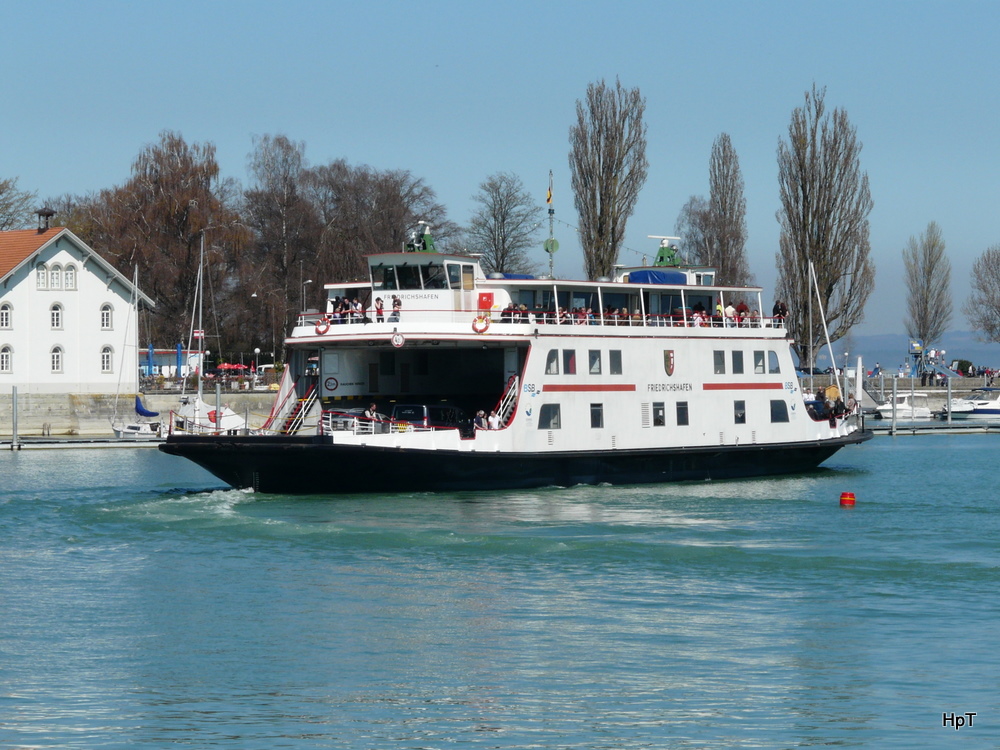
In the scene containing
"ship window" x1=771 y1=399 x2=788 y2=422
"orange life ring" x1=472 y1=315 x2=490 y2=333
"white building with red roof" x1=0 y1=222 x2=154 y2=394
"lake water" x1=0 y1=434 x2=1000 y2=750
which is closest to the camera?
"lake water" x1=0 y1=434 x2=1000 y2=750

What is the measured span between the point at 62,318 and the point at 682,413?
41.2 m

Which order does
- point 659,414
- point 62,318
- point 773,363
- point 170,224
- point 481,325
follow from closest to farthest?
point 481,325 → point 659,414 → point 773,363 → point 62,318 → point 170,224

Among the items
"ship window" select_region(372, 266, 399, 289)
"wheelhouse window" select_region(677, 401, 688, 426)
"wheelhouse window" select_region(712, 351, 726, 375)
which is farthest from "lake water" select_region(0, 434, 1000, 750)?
"ship window" select_region(372, 266, 399, 289)

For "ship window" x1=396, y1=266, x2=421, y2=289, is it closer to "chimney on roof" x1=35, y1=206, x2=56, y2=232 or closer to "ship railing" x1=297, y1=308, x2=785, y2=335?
"ship railing" x1=297, y1=308, x2=785, y2=335

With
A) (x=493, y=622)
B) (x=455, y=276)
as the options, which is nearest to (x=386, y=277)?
(x=455, y=276)

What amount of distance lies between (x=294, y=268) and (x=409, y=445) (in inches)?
2265

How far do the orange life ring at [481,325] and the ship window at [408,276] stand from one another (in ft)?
8.68

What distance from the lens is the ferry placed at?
1288 inches

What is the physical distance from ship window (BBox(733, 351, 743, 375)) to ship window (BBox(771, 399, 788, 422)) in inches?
64.3

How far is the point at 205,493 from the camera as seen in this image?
34000mm

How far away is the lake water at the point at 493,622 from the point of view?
15.0m

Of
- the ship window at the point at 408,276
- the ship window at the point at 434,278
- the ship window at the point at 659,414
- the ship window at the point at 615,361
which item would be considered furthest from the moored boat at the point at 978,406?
the ship window at the point at 408,276

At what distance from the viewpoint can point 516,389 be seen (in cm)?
3503

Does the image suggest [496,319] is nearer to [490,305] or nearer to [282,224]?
Result: [490,305]
